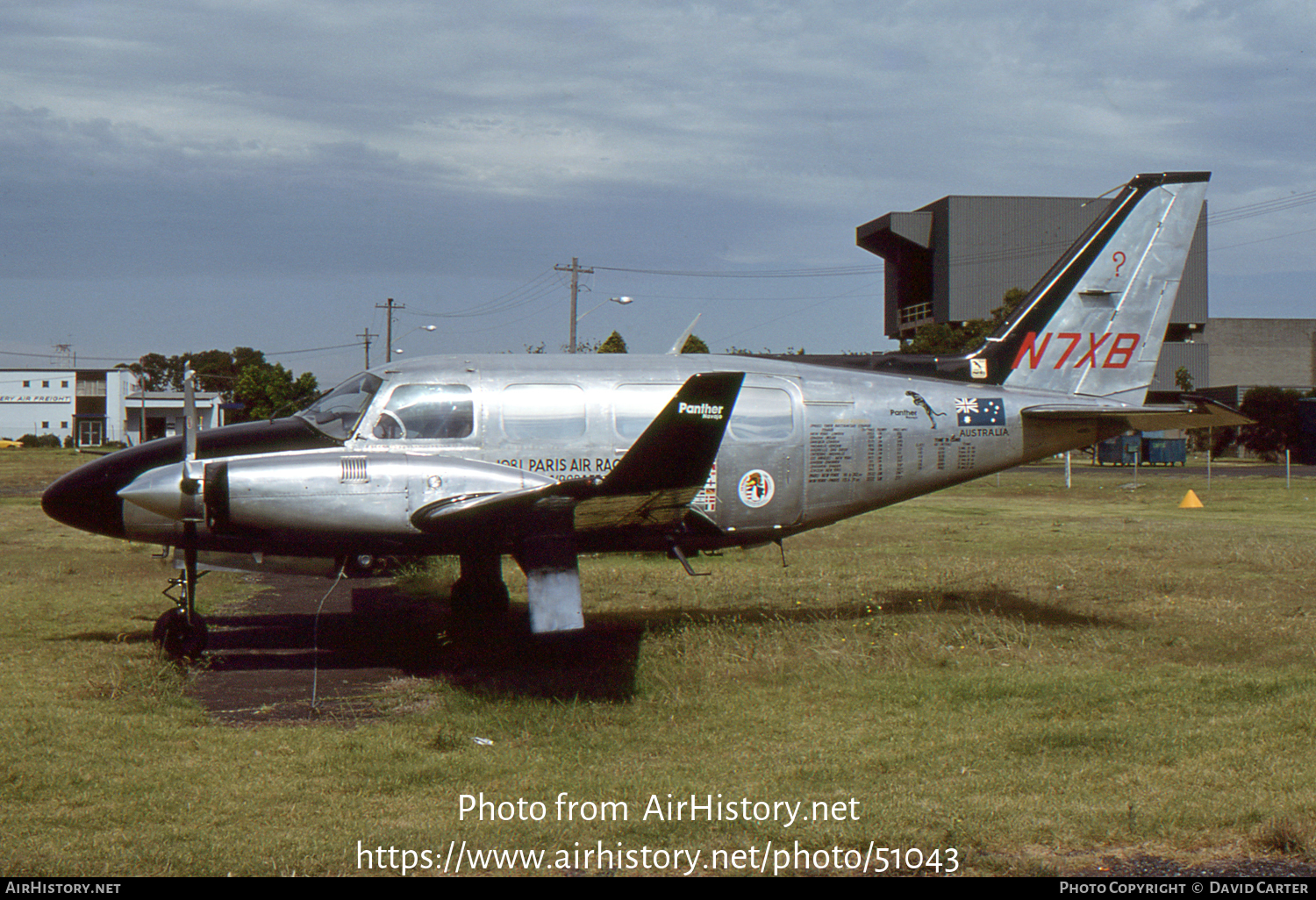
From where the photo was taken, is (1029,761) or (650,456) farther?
(650,456)

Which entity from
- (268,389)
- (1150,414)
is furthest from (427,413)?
(268,389)

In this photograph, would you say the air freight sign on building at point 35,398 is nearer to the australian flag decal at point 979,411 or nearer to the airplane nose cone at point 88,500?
the airplane nose cone at point 88,500

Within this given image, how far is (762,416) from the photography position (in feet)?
38.3

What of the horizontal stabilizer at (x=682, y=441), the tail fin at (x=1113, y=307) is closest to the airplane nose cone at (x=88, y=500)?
the horizontal stabilizer at (x=682, y=441)

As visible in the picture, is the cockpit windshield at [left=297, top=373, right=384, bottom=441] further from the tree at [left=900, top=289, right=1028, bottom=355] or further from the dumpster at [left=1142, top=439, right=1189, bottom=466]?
the dumpster at [left=1142, top=439, right=1189, bottom=466]

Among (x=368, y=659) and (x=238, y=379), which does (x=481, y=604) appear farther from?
(x=238, y=379)

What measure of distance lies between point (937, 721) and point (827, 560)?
10175 mm

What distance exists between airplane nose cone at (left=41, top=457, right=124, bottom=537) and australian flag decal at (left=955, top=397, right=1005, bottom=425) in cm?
943

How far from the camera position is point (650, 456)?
842 cm

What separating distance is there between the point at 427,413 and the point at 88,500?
134 inches

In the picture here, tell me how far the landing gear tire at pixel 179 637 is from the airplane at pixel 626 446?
0.8 inches

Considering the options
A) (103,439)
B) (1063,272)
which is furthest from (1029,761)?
(103,439)

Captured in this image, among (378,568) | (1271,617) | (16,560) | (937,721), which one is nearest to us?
(937,721)

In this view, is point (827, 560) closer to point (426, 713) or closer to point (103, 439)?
point (426, 713)
